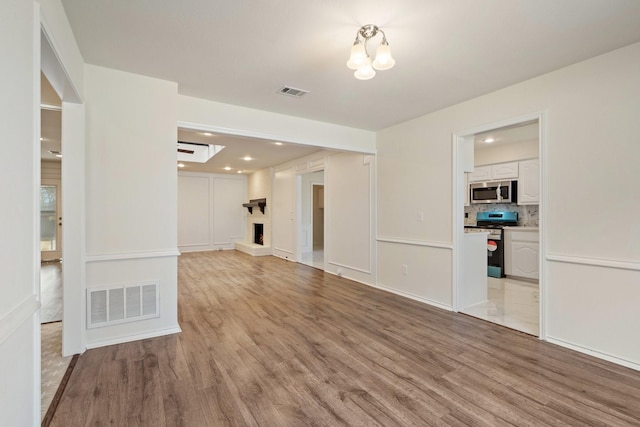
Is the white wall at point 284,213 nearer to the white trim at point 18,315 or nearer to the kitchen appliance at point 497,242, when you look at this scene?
the kitchen appliance at point 497,242

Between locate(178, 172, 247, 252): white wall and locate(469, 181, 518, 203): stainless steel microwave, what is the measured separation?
6.79 m

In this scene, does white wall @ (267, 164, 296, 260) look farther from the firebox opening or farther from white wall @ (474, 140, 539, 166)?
white wall @ (474, 140, 539, 166)

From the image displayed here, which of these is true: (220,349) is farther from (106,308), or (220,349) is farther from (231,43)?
(231,43)

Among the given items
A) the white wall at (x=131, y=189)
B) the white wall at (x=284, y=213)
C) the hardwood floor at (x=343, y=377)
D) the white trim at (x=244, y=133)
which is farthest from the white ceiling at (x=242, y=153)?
the hardwood floor at (x=343, y=377)

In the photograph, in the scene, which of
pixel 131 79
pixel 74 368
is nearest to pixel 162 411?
pixel 74 368

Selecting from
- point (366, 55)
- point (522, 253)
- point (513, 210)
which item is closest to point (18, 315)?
A: point (366, 55)

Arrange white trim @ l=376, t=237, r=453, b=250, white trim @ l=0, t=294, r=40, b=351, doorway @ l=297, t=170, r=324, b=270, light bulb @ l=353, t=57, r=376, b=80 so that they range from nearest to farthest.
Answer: white trim @ l=0, t=294, r=40, b=351, light bulb @ l=353, t=57, r=376, b=80, white trim @ l=376, t=237, r=453, b=250, doorway @ l=297, t=170, r=324, b=270

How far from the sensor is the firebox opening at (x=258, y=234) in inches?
354

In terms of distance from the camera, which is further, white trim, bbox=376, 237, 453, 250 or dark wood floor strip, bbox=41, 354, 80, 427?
white trim, bbox=376, 237, 453, 250

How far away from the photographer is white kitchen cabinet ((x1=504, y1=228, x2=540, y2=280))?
5.03 meters

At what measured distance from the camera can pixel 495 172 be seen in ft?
19.0

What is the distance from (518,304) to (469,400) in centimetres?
253

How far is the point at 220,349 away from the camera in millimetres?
2711

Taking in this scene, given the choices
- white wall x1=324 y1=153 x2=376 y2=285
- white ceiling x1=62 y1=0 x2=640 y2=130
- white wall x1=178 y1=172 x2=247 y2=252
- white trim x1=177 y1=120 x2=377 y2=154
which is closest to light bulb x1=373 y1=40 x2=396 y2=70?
white ceiling x1=62 y1=0 x2=640 y2=130
